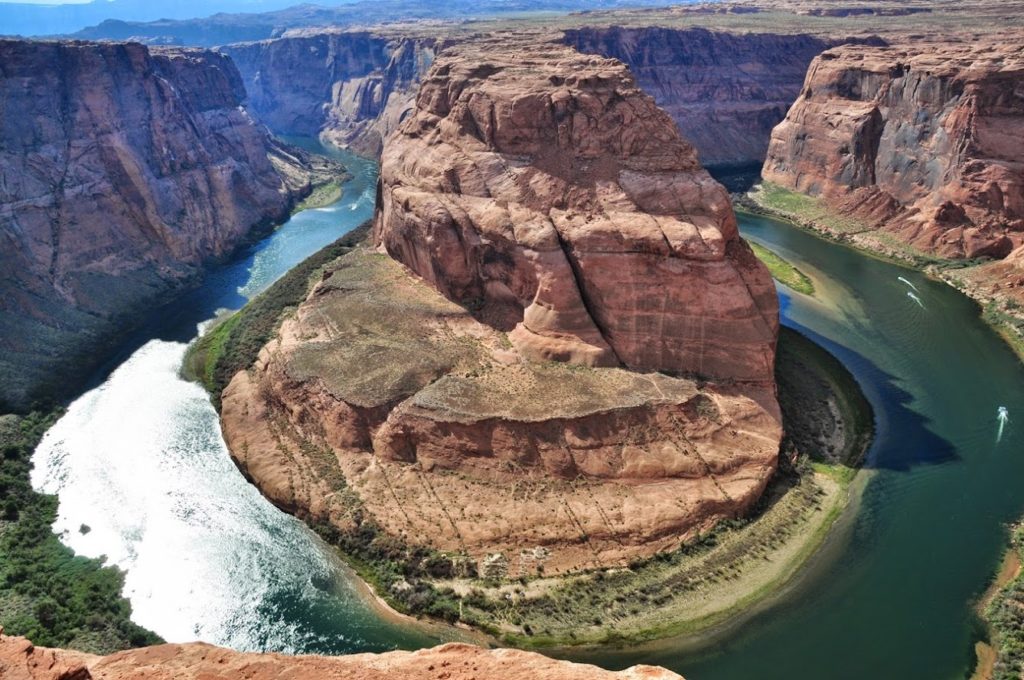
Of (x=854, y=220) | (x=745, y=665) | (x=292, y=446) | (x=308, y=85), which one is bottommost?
(x=745, y=665)

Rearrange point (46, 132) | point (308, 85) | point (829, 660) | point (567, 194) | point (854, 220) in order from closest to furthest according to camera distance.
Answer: point (829, 660) < point (567, 194) < point (46, 132) < point (854, 220) < point (308, 85)

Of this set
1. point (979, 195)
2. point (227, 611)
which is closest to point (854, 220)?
point (979, 195)

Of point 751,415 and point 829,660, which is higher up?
point 751,415

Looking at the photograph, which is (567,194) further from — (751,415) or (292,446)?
(292,446)

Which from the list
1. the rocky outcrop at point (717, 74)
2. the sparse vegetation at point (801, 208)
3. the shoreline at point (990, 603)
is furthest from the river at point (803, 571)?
the rocky outcrop at point (717, 74)

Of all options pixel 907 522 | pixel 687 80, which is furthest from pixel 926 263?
pixel 687 80

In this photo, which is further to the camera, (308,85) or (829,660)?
(308,85)
